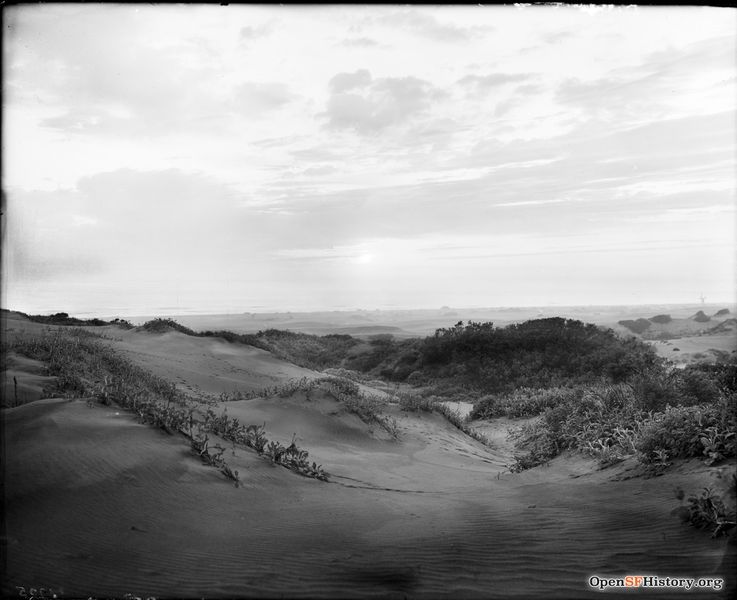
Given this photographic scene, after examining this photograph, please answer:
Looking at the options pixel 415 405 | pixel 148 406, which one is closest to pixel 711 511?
pixel 148 406

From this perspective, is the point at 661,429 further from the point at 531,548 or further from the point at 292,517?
the point at 292,517

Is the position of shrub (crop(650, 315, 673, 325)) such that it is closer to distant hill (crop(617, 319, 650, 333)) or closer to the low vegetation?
distant hill (crop(617, 319, 650, 333))

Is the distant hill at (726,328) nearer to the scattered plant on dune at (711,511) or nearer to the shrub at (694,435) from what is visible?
the shrub at (694,435)

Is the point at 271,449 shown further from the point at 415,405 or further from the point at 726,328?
the point at 726,328

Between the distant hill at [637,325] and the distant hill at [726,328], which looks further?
the distant hill at [637,325]

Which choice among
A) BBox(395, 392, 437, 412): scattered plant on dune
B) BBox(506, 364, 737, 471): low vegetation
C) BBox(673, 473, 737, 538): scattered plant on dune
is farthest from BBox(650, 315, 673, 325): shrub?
BBox(673, 473, 737, 538): scattered plant on dune

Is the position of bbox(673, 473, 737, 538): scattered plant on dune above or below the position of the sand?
above

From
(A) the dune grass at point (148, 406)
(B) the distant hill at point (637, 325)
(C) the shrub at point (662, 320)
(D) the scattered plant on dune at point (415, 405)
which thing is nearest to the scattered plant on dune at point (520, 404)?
(D) the scattered plant on dune at point (415, 405)

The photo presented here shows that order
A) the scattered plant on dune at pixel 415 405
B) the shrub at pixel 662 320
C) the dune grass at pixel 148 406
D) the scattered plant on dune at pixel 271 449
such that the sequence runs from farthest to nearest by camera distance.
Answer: the shrub at pixel 662 320 < the scattered plant on dune at pixel 415 405 < the scattered plant on dune at pixel 271 449 < the dune grass at pixel 148 406
